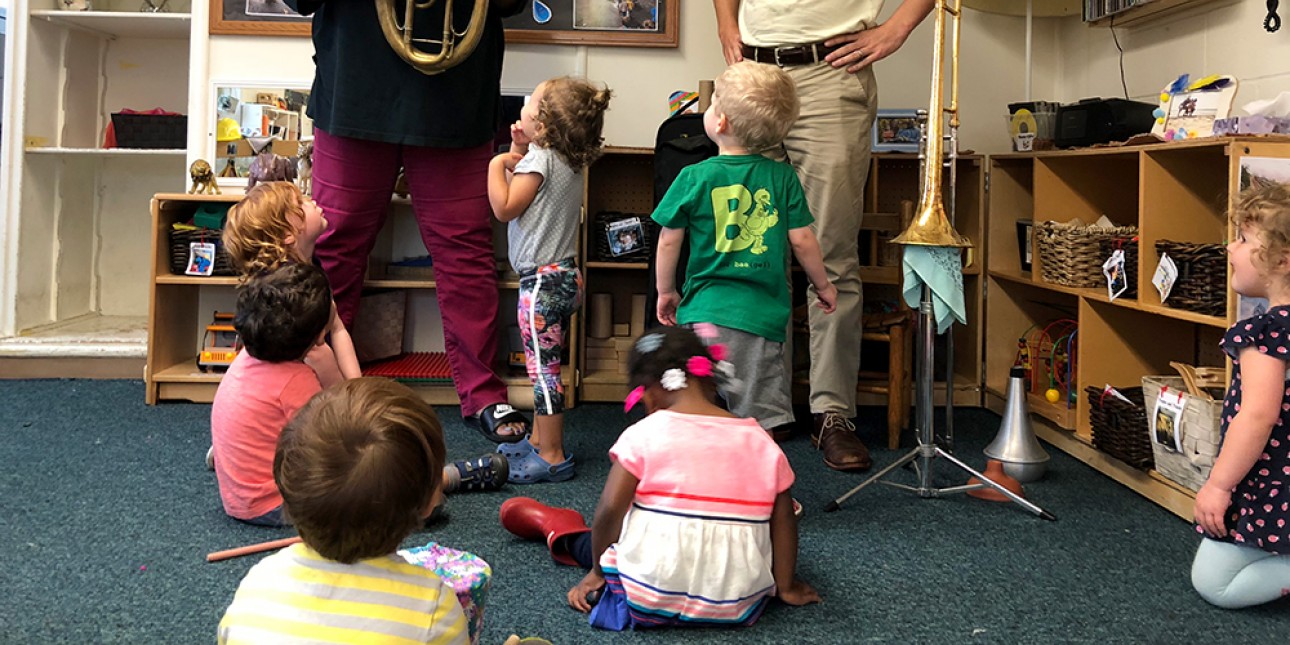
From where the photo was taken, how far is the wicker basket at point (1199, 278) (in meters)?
2.45

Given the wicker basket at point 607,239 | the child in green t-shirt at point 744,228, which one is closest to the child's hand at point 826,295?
the child in green t-shirt at point 744,228

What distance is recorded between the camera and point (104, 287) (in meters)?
4.59

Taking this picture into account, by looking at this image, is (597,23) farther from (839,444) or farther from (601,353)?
(839,444)

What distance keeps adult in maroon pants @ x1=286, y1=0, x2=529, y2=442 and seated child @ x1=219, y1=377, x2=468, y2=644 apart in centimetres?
184

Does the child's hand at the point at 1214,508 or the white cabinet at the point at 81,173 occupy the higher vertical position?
the white cabinet at the point at 81,173

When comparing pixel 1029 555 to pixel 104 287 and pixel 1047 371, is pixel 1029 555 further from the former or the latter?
pixel 104 287

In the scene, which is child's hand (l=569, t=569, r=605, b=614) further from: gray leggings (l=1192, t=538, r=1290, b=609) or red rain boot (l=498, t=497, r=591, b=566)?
gray leggings (l=1192, t=538, r=1290, b=609)

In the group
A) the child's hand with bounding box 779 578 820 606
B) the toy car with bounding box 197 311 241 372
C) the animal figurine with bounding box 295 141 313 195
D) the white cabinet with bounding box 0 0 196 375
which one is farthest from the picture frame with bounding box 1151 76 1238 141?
the white cabinet with bounding box 0 0 196 375

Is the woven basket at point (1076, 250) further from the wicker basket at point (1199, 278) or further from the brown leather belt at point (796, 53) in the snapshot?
the brown leather belt at point (796, 53)

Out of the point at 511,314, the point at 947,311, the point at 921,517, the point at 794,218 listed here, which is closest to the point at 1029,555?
the point at 921,517

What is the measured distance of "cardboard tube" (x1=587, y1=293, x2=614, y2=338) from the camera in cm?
382

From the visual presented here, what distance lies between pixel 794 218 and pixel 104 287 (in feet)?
11.3

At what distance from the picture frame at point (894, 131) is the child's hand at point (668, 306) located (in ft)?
5.28

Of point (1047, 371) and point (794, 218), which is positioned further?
point (1047, 371)
